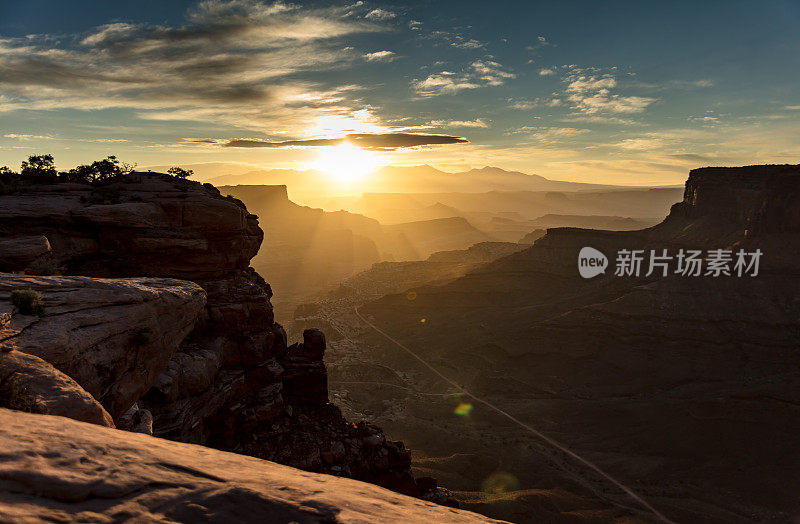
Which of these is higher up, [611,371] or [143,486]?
[143,486]

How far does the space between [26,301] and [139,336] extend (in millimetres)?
3354

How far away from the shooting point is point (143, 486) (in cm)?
570

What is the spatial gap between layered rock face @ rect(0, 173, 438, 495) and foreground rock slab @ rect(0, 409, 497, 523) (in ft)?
40.3

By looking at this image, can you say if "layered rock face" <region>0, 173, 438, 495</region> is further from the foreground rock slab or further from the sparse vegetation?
the foreground rock slab

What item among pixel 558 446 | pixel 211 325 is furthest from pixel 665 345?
pixel 211 325

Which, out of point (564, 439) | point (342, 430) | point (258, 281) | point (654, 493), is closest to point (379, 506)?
point (342, 430)

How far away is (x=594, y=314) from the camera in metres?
59.0

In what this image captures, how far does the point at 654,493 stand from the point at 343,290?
78890 mm

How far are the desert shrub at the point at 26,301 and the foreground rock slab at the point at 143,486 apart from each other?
5.38 meters

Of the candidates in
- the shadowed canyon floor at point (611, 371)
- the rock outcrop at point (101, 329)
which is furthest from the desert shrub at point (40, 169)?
the shadowed canyon floor at point (611, 371)

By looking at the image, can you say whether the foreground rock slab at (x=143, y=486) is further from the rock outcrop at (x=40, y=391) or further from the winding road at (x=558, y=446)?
the winding road at (x=558, y=446)

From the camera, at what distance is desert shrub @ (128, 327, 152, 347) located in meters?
13.5

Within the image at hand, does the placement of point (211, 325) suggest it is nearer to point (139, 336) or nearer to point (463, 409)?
point (139, 336)

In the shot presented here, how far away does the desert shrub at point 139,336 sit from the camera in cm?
1348
